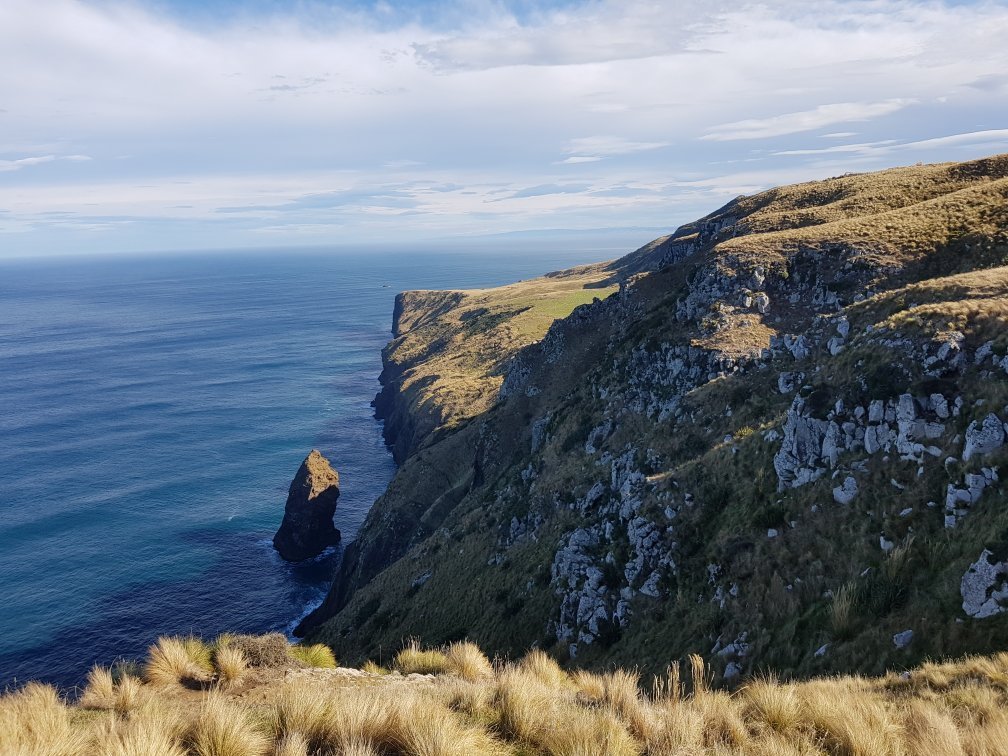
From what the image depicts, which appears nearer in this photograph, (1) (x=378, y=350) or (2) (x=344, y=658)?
(2) (x=344, y=658)

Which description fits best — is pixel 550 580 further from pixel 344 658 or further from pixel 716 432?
pixel 344 658

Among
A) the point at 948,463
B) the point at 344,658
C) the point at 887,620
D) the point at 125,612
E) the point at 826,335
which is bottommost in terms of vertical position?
the point at 125,612

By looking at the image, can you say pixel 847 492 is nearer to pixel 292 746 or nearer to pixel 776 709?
pixel 776 709

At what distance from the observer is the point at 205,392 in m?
128

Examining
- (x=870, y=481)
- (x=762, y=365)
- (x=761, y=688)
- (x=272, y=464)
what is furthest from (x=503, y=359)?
(x=761, y=688)

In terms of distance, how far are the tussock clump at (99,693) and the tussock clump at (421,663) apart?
6.88m

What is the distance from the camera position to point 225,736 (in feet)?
25.3

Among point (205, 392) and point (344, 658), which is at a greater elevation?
point (205, 392)

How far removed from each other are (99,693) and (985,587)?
2033 centimetres

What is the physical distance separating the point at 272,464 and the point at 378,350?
90586 millimetres

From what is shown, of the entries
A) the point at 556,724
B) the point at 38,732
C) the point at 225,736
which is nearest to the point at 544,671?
the point at 556,724

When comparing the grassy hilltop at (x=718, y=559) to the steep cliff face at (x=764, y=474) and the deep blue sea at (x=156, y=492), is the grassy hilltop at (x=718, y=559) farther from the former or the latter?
the deep blue sea at (x=156, y=492)

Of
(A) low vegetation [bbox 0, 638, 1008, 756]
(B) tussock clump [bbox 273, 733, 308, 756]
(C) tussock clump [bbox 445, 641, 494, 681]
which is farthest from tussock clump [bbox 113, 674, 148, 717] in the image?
(C) tussock clump [bbox 445, 641, 494, 681]

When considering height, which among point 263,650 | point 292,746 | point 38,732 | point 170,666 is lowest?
point 263,650
